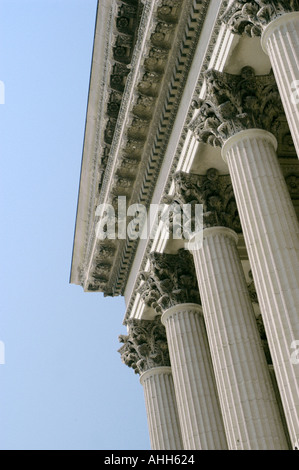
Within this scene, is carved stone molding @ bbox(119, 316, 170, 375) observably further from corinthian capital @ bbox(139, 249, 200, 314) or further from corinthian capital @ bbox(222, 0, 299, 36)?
corinthian capital @ bbox(222, 0, 299, 36)

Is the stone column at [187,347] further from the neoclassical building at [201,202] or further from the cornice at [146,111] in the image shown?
the cornice at [146,111]

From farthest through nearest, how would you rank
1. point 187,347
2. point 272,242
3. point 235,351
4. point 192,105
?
point 187,347 → point 192,105 → point 235,351 → point 272,242

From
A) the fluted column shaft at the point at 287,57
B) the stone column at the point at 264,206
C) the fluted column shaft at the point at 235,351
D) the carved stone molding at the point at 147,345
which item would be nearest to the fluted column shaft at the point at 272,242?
the stone column at the point at 264,206

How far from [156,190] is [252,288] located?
4215mm

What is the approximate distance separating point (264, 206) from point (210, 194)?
4.14 metres

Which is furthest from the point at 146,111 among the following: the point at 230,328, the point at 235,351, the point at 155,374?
the point at 235,351

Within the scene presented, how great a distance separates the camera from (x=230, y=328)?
57.1 feet

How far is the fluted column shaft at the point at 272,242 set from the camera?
554 inches

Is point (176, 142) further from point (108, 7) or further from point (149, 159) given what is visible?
point (108, 7)

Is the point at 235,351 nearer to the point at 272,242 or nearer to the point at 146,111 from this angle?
the point at 272,242

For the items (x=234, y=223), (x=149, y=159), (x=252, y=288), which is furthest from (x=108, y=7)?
(x=252, y=288)

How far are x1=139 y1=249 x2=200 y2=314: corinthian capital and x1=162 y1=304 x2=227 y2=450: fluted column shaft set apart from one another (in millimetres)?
268

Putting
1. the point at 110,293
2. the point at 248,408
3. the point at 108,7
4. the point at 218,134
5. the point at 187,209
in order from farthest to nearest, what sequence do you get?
1. the point at 110,293
2. the point at 108,7
3. the point at 187,209
4. the point at 218,134
5. the point at 248,408

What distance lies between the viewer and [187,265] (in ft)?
72.1
